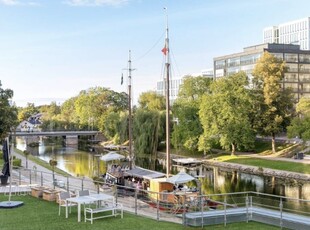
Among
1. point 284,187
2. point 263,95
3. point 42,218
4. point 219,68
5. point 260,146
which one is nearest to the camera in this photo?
point 42,218

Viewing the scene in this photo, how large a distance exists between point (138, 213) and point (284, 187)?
27.5 meters

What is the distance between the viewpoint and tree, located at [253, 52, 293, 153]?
60625 millimetres

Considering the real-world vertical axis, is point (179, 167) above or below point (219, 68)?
below

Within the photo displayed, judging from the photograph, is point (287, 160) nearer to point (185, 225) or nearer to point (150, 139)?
point (150, 139)

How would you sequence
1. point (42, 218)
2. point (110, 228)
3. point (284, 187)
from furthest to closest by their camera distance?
1. point (284, 187)
2. point (42, 218)
3. point (110, 228)

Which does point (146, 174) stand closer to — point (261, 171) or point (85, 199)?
point (85, 199)

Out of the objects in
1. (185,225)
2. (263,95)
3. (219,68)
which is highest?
(219,68)

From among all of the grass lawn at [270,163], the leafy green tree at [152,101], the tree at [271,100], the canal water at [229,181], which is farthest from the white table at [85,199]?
the leafy green tree at [152,101]

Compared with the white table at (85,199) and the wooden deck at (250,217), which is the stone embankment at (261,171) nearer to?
the wooden deck at (250,217)

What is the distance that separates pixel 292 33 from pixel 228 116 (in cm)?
8784

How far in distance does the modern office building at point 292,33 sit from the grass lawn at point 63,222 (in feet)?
415

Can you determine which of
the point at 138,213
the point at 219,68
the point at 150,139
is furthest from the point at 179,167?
the point at 219,68

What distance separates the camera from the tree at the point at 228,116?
2341 inches

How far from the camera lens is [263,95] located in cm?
6222
